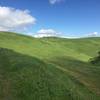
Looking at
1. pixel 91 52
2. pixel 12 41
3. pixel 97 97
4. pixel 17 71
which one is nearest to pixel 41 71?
pixel 17 71

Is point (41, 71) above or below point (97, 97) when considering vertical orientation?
above

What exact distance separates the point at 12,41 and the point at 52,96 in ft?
348

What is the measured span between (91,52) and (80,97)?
164376mm

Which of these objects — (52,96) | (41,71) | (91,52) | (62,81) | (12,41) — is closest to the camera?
(52,96)

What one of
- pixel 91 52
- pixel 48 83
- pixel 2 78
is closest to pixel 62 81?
pixel 48 83

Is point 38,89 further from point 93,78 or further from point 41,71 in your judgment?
point 93,78

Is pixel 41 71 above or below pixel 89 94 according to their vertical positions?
above

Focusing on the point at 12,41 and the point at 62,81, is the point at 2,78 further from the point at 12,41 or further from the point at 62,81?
the point at 12,41

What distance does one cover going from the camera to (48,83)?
28297 millimetres

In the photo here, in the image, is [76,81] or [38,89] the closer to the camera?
[38,89]

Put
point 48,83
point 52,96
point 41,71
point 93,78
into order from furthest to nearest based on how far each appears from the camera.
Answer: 1. point 93,78
2. point 41,71
3. point 48,83
4. point 52,96

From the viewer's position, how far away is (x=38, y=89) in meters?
26.8

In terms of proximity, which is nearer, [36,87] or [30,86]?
[36,87]

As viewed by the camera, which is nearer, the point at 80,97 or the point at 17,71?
the point at 80,97
